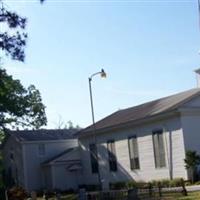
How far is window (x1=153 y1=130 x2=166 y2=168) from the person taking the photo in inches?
1834

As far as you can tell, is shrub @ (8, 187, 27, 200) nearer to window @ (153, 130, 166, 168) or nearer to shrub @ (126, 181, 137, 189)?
shrub @ (126, 181, 137, 189)

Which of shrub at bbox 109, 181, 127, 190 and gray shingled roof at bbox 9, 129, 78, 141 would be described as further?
gray shingled roof at bbox 9, 129, 78, 141

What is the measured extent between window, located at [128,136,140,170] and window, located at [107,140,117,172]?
3087 mm

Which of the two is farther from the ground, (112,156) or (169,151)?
(112,156)

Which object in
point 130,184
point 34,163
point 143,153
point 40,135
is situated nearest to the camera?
point 143,153

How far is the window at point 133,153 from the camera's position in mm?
50531

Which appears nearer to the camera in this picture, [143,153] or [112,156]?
[143,153]

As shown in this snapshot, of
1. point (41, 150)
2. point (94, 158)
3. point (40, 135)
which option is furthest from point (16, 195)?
point (40, 135)

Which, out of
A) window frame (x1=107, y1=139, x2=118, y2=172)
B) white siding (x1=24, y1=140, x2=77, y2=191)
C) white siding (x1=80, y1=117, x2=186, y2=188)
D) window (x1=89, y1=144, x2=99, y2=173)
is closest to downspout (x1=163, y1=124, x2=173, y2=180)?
white siding (x1=80, y1=117, x2=186, y2=188)

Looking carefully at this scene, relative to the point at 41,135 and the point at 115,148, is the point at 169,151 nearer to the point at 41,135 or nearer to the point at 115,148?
the point at 115,148

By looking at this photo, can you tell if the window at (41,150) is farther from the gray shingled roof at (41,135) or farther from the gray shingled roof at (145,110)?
the gray shingled roof at (145,110)

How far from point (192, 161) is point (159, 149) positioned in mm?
4718

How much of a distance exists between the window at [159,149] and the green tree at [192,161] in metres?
3.77

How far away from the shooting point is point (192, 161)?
4272 centimetres
